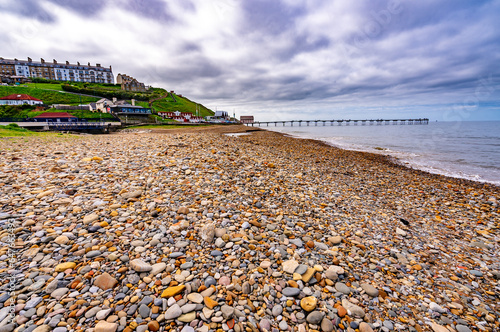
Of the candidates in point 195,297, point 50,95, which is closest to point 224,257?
point 195,297

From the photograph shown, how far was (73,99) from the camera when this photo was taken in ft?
308

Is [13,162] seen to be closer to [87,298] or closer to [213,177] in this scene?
[213,177]

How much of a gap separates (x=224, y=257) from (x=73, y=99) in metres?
125

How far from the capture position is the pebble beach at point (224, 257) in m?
2.92

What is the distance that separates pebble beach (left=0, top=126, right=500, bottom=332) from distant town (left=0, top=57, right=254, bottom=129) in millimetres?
63022

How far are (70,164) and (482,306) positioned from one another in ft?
41.5

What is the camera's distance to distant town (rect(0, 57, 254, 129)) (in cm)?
6406

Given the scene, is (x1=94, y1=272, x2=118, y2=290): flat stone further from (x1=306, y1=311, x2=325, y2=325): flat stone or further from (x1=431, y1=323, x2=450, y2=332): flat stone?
(x1=431, y1=323, x2=450, y2=332): flat stone

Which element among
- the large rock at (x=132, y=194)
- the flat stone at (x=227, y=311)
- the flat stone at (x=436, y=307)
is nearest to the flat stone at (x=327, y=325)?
the flat stone at (x=227, y=311)

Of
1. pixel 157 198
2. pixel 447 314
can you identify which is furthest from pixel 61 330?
pixel 447 314

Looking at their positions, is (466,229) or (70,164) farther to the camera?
(70,164)

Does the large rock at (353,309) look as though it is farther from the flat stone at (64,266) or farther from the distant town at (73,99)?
the distant town at (73,99)

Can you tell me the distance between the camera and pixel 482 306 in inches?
142

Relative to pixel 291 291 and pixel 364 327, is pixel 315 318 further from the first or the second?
pixel 364 327
